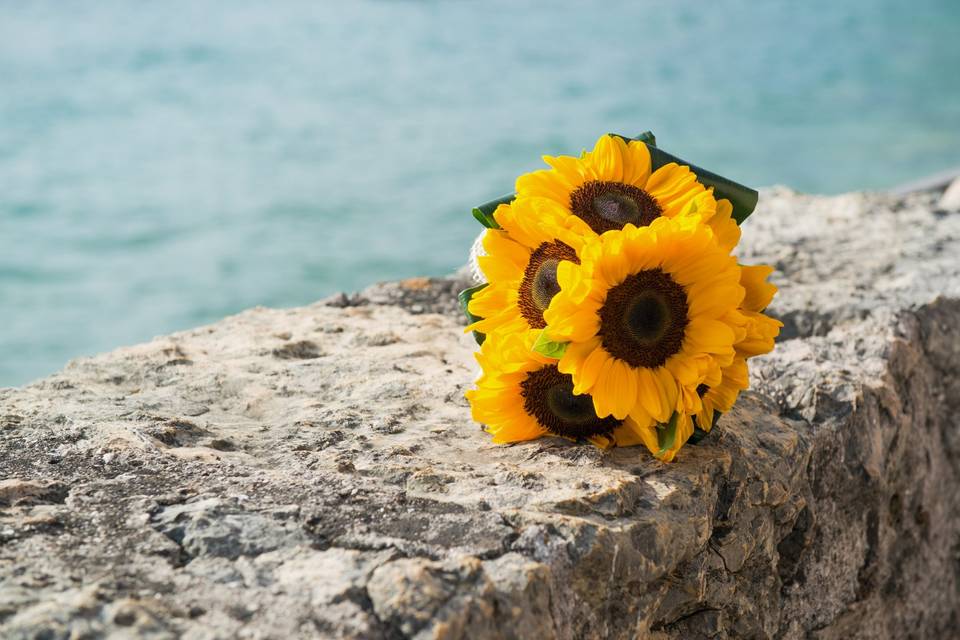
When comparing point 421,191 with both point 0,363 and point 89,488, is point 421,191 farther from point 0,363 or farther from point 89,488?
point 89,488

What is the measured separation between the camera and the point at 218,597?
791 mm

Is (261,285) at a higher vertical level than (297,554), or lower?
higher

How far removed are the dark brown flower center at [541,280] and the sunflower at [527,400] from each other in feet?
0.08

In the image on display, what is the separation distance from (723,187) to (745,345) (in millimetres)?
193

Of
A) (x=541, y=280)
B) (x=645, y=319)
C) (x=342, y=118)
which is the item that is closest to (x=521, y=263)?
(x=541, y=280)

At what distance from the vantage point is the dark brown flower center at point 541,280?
1054 mm

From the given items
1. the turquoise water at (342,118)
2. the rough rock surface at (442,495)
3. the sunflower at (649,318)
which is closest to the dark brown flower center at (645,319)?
the sunflower at (649,318)

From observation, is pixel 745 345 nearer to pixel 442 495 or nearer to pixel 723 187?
pixel 723 187

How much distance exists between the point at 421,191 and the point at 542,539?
5.09 meters

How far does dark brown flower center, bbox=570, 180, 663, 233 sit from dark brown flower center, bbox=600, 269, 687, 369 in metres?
0.08

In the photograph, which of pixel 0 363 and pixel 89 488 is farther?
pixel 0 363

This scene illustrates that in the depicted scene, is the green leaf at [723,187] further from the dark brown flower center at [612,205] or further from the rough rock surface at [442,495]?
the rough rock surface at [442,495]

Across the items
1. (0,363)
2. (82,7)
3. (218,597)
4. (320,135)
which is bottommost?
(218,597)

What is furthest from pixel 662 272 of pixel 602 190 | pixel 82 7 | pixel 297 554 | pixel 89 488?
pixel 82 7
